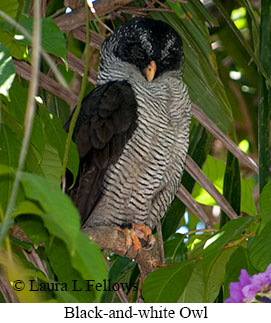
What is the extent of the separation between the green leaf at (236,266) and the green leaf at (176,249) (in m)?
0.30

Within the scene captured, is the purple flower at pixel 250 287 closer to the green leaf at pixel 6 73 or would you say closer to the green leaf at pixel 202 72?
the green leaf at pixel 6 73

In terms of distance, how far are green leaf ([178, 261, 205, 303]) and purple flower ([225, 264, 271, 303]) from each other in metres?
0.50

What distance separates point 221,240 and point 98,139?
0.93 meters

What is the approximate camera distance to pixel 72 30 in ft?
8.71

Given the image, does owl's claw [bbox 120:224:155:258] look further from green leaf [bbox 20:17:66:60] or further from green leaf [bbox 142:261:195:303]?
green leaf [bbox 20:17:66:60]

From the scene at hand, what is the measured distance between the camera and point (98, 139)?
106 inches

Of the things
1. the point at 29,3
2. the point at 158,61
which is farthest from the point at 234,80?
the point at 29,3

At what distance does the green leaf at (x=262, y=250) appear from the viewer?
6.00ft

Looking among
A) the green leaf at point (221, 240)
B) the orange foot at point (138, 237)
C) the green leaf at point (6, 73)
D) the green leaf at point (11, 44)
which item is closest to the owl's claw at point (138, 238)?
the orange foot at point (138, 237)

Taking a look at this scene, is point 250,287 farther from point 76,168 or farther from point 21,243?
point 21,243

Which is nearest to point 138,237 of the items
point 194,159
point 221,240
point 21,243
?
point 194,159

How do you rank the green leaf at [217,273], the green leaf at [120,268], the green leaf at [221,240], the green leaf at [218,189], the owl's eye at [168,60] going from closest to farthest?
the green leaf at [221,240]
the green leaf at [217,273]
the green leaf at [120,268]
the owl's eye at [168,60]
the green leaf at [218,189]

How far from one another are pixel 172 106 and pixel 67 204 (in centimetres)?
192
